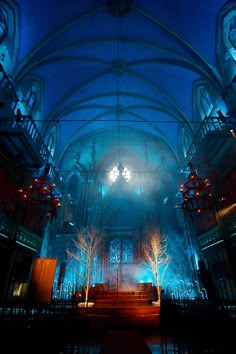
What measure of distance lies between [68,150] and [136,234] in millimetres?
11265

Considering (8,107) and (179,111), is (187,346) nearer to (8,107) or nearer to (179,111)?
(8,107)

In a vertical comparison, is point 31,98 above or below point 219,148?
above

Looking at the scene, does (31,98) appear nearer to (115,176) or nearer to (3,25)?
(3,25)

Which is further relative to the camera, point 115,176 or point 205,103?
point 115,176

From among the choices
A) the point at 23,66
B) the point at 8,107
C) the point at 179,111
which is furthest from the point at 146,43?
the point at 8,107

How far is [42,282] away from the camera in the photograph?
29.8 ft

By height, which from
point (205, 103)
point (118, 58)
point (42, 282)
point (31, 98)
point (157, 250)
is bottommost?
point (42, 282)

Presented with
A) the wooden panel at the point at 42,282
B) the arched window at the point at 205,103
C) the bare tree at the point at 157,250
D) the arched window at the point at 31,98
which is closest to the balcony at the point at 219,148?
the arched window at the point at 205,103

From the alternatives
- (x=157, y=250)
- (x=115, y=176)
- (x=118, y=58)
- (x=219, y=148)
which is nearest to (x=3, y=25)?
Answer: (x=118, y=58)

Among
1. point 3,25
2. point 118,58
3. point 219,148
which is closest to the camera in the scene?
point 3,25

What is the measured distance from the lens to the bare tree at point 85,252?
14414 millimetres

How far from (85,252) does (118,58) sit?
612 inches

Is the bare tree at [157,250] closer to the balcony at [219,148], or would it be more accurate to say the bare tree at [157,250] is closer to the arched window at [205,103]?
the balcony at [219,148]

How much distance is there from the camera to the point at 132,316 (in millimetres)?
7562
